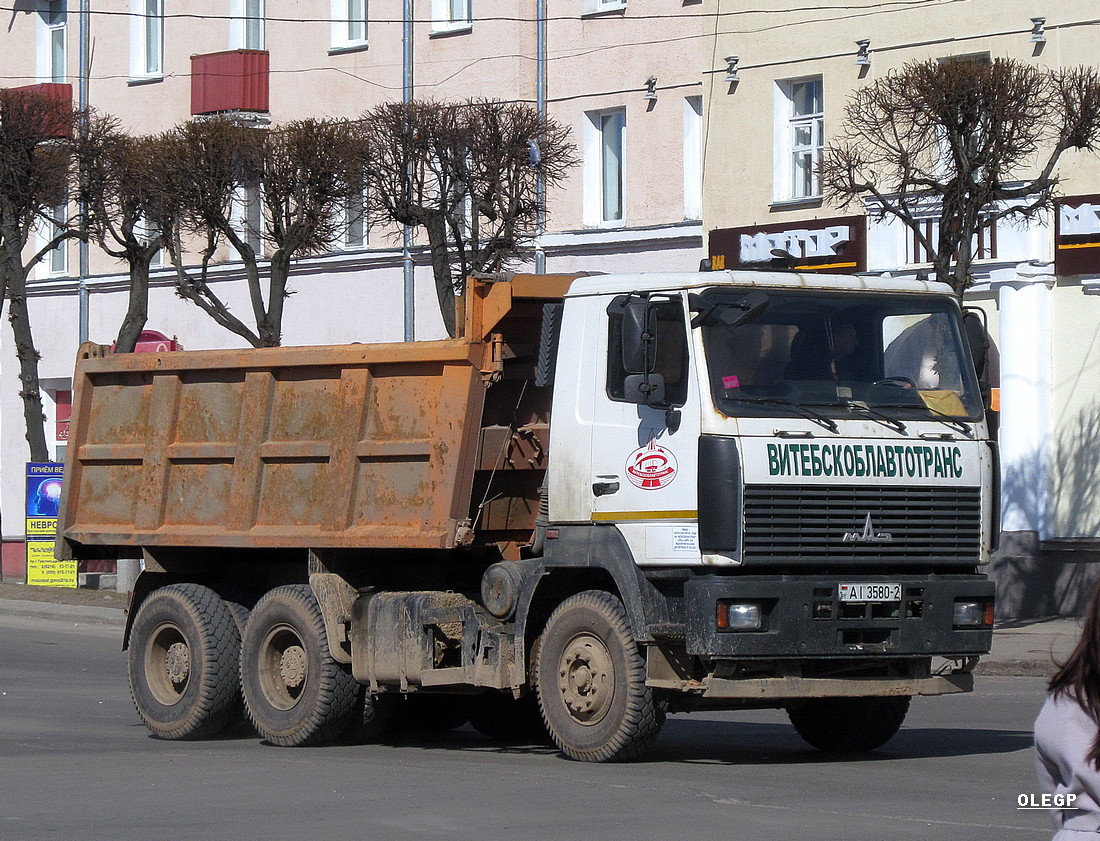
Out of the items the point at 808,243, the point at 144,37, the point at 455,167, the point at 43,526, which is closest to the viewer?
the point at 455,167

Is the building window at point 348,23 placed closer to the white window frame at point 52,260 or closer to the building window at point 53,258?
the building window at point 53,258

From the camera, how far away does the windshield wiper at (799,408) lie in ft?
35.2

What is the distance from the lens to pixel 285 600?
12.6 metres

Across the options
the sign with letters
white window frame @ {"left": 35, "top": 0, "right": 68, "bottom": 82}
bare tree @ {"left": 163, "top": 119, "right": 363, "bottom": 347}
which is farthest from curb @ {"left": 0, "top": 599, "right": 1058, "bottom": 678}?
white window frame @ {"left": 35, "top": 0, "right": 68, "bottom": 82}

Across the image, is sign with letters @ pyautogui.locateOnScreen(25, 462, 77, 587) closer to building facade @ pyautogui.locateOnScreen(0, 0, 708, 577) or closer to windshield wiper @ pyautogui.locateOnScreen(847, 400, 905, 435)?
building facade @ pyautogui.locateOnScreen(0, 0, 708, 577)

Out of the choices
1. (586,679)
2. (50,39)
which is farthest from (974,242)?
(50,39)

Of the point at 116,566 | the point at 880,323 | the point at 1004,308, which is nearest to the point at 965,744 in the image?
the point at 880,323

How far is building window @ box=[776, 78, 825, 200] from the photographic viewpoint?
2773 cm

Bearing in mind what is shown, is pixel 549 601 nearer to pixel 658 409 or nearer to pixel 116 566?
pixel 658 409

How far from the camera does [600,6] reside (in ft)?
98.8

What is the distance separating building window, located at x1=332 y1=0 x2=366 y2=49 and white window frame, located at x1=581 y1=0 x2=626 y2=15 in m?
4.49

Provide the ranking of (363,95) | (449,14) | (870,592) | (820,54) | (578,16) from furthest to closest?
(363,95), (449,14), (578,16), (820,54), (870,592)

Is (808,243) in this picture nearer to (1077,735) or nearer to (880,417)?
(880,417)

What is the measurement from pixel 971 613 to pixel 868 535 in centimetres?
80
